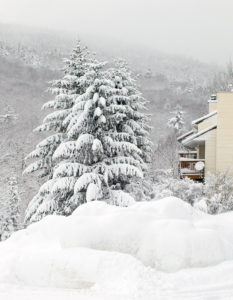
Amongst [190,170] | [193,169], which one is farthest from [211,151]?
[190,170]

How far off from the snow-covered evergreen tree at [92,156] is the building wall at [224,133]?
5773 mm

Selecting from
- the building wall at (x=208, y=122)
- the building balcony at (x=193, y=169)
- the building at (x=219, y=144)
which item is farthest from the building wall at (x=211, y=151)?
the building wall at (x=208, y=122)

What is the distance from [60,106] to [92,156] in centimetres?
391

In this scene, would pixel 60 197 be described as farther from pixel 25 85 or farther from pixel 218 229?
pixel 25 85

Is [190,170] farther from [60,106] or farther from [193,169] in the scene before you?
[60,106]

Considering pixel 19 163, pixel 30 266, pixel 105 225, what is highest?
pixel 105 225

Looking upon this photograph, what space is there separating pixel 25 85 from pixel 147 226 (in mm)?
178956

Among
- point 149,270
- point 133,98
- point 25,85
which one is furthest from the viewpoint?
point 25,85

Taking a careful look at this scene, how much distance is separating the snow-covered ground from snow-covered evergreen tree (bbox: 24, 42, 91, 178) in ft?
38.4

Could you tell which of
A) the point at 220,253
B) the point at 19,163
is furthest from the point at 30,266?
the point at 19,163

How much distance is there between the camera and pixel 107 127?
18859 millimetres

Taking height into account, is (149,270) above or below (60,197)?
above

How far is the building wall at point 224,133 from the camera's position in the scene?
22875 mm

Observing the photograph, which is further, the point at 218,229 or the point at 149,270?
the point at 218,229
